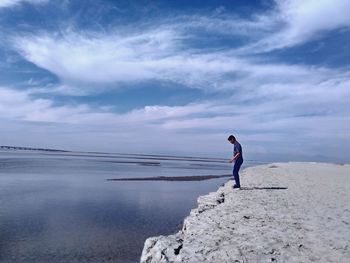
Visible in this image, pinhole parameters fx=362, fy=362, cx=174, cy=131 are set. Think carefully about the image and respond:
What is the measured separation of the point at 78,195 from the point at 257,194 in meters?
9.91

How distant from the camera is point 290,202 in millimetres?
13281

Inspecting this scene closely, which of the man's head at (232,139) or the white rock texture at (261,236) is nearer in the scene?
the white rock texture at (261,236)

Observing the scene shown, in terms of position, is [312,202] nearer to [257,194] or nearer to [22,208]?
[257,194]

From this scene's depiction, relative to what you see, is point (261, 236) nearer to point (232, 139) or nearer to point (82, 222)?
point (82, 222)

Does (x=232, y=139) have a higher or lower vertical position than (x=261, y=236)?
higher

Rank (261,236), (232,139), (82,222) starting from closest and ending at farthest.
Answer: (261,236)
(82,222)
(232,139)

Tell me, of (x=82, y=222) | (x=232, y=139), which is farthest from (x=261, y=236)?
(x=232, y=139)

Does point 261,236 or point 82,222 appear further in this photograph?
point 82,222

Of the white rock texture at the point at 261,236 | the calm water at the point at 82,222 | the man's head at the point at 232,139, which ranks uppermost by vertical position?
the man's head at the point at 232,139

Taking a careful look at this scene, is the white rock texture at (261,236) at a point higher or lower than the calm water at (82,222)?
higher

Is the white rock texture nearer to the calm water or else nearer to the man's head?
the calm water

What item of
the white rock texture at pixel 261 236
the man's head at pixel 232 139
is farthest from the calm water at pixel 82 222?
the man's head at pixel 232 139

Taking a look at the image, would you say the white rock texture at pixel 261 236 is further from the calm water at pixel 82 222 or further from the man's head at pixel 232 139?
the man's head at pixel 232 139

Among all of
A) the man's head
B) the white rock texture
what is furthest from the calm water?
the man's head
